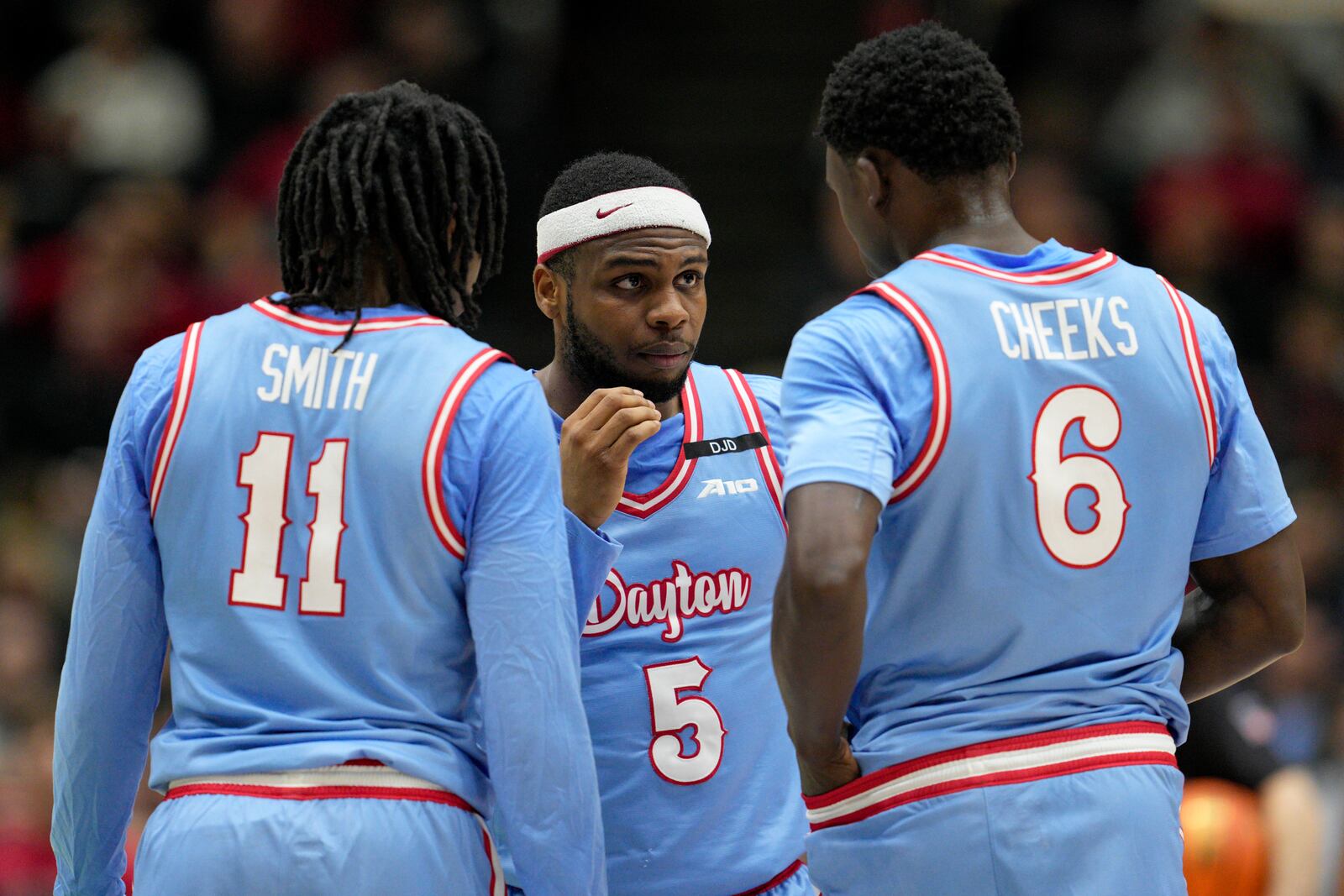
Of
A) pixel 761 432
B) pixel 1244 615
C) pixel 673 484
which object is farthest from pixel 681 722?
pixel 1244 615

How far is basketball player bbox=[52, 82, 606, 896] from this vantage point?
272 cm

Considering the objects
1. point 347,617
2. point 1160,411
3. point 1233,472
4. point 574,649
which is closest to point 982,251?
point 1160,411

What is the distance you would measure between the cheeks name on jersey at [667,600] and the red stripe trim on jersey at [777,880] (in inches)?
20.9

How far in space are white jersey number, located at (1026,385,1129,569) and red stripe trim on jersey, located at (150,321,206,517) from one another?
1.41 meters

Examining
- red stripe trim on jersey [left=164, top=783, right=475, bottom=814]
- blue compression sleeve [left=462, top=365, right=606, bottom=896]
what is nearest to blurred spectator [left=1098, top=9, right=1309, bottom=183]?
blue compression sleeve [left=462, top=365, right=606, bottom=896]

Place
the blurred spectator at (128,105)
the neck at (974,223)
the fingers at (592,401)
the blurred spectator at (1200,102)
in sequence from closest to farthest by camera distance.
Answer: the neck at (974,223)
the fingers at (592,401)
the blurred spectator at (128,105)
the blurred spectator at (1200,102)

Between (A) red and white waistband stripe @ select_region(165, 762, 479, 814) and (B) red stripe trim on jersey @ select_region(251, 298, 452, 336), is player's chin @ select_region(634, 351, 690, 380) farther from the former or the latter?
(A) red and white waistband stripe @ select_region(165, 762, 479, 814)

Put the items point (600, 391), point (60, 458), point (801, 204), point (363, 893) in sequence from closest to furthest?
point (363, 893) < point (600, 391) < point (60, 458) < point (801, 204)

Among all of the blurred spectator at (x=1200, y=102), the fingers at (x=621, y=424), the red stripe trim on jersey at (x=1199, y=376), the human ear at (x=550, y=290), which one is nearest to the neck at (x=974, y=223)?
the red stripe trim on jersey at (x=1199, y=376)

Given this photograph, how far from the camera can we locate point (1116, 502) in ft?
9.24

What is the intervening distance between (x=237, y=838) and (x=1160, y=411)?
167cm

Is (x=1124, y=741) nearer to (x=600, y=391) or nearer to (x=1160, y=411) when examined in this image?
(x=1160, y=411)

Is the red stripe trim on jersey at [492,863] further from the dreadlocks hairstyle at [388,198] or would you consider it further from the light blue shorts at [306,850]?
the dreadlocks hairstyle at [388,198]

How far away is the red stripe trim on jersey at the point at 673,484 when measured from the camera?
3566 millimetres
